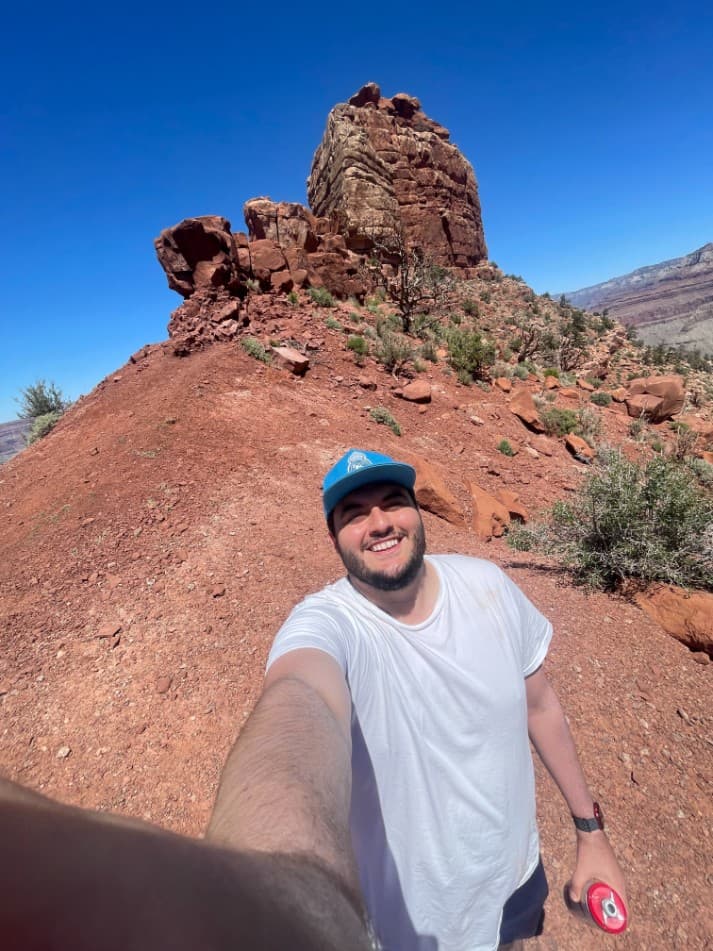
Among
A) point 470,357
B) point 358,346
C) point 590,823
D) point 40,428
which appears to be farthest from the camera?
point 470,357

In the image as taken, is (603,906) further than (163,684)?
No

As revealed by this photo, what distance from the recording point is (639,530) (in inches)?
176

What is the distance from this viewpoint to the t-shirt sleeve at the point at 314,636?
1.32 m

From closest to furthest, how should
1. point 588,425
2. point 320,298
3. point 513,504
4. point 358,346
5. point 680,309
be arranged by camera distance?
1. point 513,504
2. point 588,425
3. point 358,346
4. point 320,298
5. point 680,309

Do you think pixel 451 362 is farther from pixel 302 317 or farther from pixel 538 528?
pixel 538 528

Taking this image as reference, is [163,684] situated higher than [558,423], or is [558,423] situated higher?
[558,423]

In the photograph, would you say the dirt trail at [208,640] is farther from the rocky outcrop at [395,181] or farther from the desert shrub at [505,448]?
the rocky outcrop at [395,181]

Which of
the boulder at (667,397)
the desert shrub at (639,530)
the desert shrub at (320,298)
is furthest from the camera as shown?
the desert shrub at (320,298)

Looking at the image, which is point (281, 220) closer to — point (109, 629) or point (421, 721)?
point (109, 629)

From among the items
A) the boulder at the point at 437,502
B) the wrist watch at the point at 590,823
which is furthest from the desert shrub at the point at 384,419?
the wrist watch at the point at 590,823

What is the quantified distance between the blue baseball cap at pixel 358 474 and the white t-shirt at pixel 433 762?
42 centimetres

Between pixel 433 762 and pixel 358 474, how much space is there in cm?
99

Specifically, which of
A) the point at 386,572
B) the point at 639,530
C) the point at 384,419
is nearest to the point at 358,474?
the point at 386,572

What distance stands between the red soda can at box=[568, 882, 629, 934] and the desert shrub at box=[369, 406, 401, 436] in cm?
772
